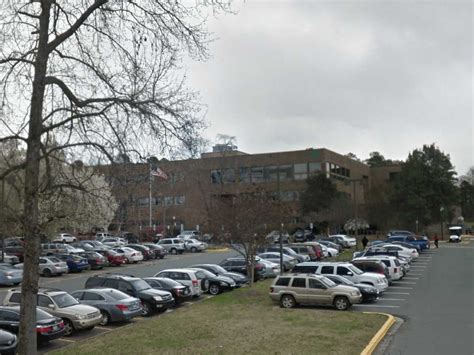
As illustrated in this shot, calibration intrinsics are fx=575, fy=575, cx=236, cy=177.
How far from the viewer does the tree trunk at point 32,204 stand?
10.7 m

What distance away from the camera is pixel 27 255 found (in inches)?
418

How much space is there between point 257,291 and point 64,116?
1769cm

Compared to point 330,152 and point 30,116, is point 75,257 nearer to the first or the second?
point 30,116

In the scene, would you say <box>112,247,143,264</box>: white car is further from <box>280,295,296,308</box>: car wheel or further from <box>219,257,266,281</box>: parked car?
<box>280,295,296,308</box>: car wheel

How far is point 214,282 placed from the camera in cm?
2933

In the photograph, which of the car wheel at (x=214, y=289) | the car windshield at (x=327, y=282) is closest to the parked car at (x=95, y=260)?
the car wheel at (x=214, y=289)

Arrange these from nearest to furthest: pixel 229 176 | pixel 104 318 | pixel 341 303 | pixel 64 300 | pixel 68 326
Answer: pixel 68 326
pixel 64 300
pixel 104 318
pixel 341 303
pixel 229 176

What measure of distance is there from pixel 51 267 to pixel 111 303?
20.0 metres

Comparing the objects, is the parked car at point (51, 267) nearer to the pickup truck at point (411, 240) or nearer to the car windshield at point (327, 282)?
the car windshield at point (327, 282)

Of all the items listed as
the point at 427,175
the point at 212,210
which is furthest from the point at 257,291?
the point at 427,175

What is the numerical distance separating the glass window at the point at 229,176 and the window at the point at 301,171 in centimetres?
960

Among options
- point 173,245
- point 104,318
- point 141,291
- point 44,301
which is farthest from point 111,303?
point 173,245

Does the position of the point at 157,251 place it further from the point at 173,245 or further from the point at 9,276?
the point at 9,276

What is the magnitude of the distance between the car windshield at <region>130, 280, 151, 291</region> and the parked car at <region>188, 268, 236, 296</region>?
16.9ft
